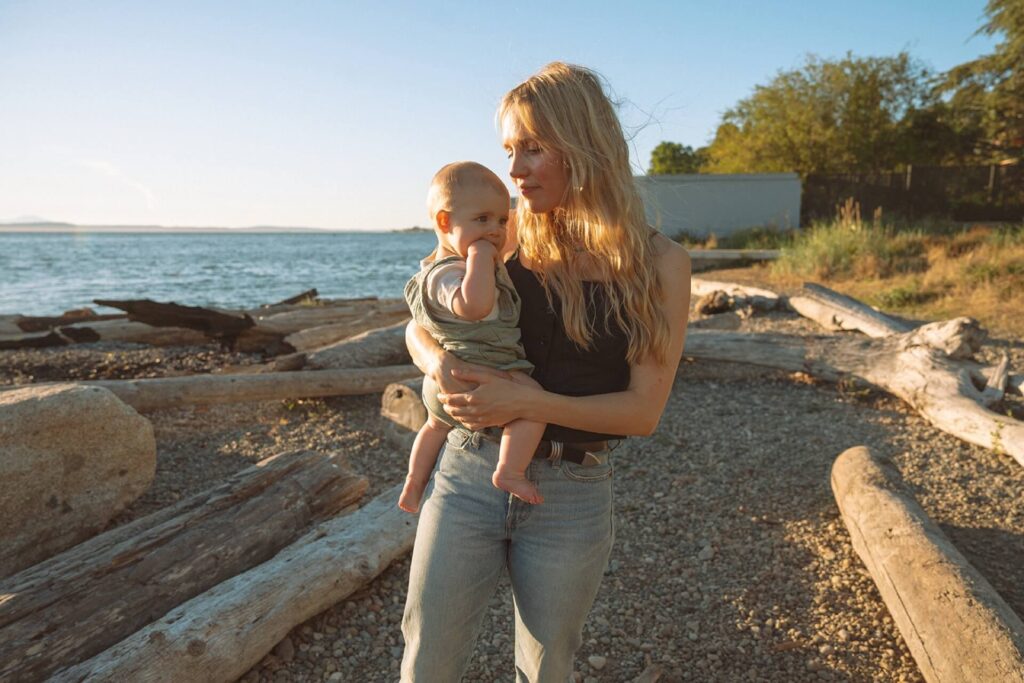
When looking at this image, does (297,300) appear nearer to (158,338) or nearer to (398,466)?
(158,338)

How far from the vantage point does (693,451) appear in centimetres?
568

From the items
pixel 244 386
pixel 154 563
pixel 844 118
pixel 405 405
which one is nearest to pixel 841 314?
pixel 405 405

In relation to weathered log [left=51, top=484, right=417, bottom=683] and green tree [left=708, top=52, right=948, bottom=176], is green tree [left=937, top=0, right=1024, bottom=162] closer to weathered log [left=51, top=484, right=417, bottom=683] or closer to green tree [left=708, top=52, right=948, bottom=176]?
green tree [left=708, top=52, right=948, bottom=176]

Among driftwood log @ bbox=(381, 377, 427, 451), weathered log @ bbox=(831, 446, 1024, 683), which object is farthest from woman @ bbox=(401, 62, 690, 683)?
driftwood log @ bbox=(381, 377, 427, 451)

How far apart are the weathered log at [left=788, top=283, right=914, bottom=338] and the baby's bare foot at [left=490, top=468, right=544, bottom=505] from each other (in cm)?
839

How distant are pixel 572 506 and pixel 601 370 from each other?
1.27 ft

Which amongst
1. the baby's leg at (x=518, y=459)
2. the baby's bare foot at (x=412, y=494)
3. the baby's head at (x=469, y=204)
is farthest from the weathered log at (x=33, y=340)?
the baby's leg at (x=518, y=459)

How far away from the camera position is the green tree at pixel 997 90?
20.6 m

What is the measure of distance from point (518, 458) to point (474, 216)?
2.28 feet

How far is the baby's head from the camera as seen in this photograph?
1.97 metres

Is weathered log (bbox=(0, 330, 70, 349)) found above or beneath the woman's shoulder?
beneath

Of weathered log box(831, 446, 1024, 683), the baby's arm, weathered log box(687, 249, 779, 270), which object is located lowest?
weathered log box(687, 249, 779, 270)

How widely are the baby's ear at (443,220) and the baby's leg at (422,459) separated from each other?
1.91 ft

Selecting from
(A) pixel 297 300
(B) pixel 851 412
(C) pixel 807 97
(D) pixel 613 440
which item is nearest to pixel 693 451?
(B) pixel 851 412
